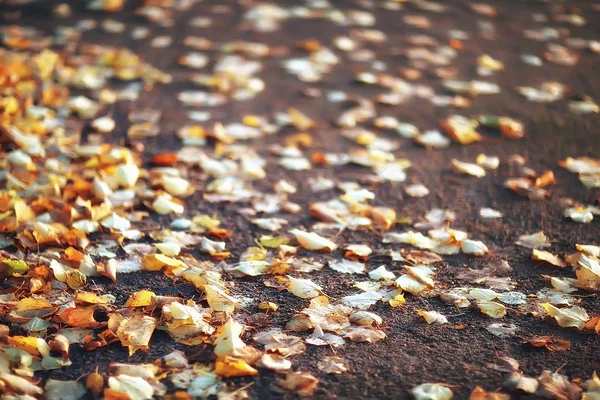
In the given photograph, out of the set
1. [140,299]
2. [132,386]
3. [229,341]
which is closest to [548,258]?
[229,341]

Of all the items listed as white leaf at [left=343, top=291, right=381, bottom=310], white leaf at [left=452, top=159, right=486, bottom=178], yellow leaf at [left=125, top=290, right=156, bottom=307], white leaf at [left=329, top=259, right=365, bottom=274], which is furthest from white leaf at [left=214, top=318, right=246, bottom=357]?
white leaf at [left=452, top=159, right=486, bottom=178]

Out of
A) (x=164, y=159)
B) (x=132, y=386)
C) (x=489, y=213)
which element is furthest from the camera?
(x=164, y=159)

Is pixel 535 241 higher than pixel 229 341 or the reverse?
the reverse

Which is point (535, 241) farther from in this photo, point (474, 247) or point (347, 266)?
point (347, 266)

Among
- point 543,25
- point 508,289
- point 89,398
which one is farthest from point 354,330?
point 543,25

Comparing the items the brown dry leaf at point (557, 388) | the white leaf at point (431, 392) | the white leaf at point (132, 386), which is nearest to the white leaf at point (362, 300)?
the white leaf at point (431, 392)

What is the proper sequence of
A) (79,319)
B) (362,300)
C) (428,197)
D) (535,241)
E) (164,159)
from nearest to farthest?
1. (79,319)
2. (362,300)
3. (535,241)
4. (428,197)
5. (164,159)

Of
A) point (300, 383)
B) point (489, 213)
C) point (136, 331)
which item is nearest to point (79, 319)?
point (136, 331)

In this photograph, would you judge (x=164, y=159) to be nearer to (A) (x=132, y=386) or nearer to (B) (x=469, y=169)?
(B) (x=469, y=169)

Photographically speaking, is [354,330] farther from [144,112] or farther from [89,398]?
[144,112]

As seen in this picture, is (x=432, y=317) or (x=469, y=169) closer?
(x=432, y=317)

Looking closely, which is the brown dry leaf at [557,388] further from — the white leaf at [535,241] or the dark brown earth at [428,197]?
the white leaf at [535,241]
